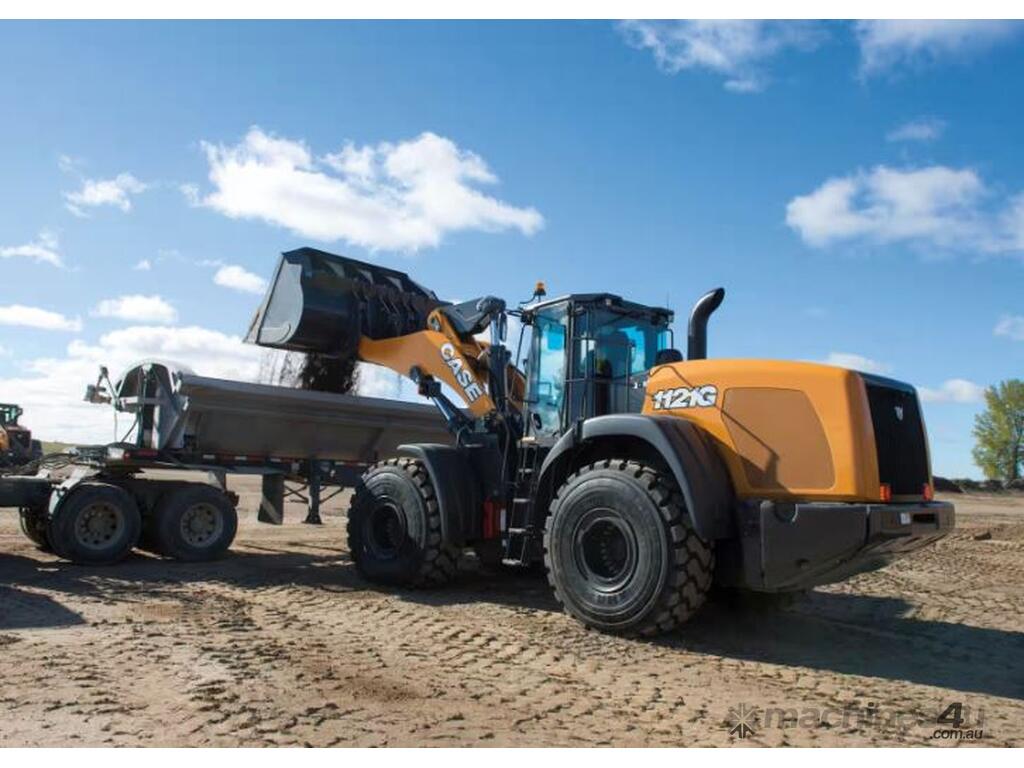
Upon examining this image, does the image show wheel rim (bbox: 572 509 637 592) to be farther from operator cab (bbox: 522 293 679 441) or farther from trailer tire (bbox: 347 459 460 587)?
trailer tire (bbox: 347 459 460 587)

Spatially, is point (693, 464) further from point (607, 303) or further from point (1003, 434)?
point (1003, 434)

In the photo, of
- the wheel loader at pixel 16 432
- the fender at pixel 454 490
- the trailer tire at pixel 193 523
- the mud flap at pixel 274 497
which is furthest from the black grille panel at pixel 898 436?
the wheel loader at pixel 16 432

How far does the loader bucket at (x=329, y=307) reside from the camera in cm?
1006

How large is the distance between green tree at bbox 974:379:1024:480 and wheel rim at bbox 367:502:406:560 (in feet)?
222

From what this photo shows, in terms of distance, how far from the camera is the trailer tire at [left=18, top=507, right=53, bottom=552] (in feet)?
36.8

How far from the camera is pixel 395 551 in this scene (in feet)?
30.5

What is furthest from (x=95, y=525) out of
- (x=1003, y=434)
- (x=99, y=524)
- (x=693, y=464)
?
(x=1003, y=434)

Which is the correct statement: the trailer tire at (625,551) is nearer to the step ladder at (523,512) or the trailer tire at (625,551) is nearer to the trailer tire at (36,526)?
the step ladder at (523,512)

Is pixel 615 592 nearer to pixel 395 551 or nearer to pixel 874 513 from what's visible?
pixel 874 513

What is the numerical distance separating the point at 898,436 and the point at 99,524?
896 centimetres

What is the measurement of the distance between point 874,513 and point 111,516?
28.8 ft

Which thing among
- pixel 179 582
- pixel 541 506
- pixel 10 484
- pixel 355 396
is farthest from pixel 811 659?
pixel 10 484

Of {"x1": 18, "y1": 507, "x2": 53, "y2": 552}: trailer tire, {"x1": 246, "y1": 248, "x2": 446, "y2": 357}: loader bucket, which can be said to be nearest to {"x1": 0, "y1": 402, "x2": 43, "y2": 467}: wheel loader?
{"x1": 18, "y1": 507, "x2": 53, "y2": 552}: trailer tire

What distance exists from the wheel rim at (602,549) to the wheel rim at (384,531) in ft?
8.77
